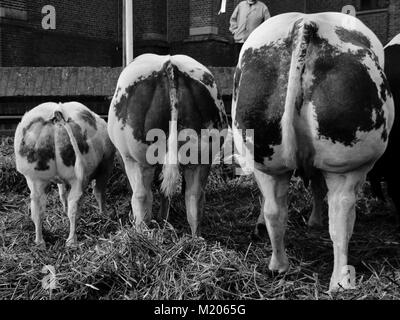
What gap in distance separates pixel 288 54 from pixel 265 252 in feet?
5.45

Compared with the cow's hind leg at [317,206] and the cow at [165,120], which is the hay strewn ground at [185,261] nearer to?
the cow's hind leg at [317,206]

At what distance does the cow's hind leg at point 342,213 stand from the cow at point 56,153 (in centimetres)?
221

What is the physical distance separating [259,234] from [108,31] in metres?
17.1

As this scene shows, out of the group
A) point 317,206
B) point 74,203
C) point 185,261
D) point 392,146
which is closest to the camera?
point 185,261

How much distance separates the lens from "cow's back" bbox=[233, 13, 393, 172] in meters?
3.41

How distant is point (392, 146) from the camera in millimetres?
4594

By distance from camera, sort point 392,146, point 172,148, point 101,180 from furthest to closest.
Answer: point 101,180, point 392,146, point 172,148

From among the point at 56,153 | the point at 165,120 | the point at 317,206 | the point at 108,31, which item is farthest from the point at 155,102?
the point at 108,31

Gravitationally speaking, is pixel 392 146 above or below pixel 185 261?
above

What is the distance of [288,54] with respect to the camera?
356 centimetres

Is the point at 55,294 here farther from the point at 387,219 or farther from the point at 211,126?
the point at 387,219

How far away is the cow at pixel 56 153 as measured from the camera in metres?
4.99

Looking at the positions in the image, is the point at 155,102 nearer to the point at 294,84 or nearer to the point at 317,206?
the point at 294,84
